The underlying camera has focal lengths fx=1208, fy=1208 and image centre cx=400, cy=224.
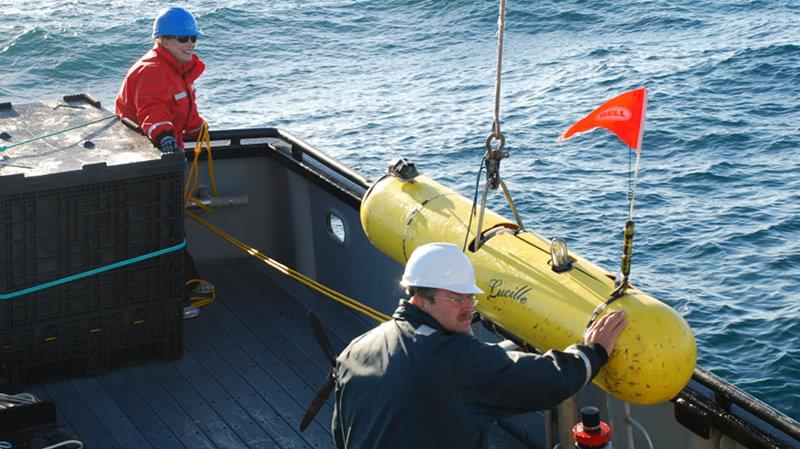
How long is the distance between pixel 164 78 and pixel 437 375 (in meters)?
3.69

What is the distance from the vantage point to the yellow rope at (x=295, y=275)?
22.2 ft

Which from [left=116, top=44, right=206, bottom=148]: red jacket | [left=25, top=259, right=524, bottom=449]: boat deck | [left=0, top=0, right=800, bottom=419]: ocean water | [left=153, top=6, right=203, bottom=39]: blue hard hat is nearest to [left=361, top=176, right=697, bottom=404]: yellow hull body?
[left=25, top=259, right=524, bottom=449]: boat deck

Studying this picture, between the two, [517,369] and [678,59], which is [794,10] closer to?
[678,59]

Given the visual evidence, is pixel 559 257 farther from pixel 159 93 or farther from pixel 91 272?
pixel 159 93

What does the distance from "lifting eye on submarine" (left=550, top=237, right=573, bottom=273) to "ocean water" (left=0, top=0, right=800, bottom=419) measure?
6.57m

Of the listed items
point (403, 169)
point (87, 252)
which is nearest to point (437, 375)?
point (403, 169)

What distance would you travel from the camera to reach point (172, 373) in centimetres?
671

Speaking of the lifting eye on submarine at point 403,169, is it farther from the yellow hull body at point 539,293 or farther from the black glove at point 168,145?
the black glove at point 168,145

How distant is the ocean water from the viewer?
13.7 meters

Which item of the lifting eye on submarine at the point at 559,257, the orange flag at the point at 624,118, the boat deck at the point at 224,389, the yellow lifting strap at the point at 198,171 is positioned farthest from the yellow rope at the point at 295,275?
the orange flag at the point at 624,118

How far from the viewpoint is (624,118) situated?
15.0ft

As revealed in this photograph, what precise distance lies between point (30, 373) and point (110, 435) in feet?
2.32

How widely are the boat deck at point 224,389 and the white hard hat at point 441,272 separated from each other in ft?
7.13

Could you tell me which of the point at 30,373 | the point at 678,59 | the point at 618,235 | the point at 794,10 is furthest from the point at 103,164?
the point at 794,10
